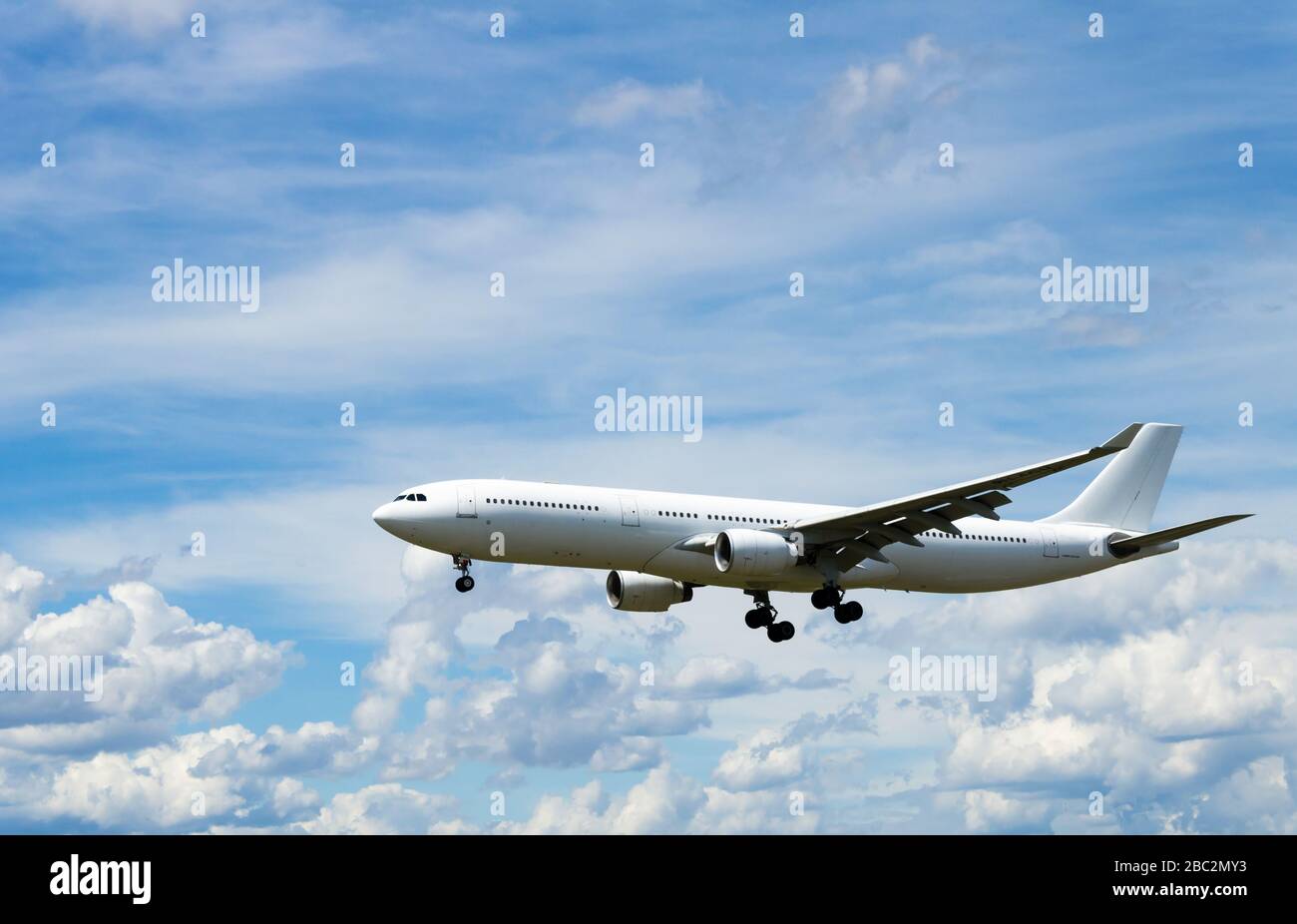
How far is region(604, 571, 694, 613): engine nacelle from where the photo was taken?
6856cm

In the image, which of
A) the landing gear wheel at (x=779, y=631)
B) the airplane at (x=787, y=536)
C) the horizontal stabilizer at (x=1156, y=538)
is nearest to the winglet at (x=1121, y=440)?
the airplane at (x=787, y=536)

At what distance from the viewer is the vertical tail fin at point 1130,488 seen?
7375cm

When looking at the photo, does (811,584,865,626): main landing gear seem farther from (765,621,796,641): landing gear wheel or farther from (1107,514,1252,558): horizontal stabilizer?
(1107,514,1252,558): horizontal stabilizer

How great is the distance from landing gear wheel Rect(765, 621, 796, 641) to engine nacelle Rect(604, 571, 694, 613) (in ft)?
12.4

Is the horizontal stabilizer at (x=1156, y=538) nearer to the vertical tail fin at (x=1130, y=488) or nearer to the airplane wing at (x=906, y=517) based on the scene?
the vertical tail fin at (x=1130, y=488)

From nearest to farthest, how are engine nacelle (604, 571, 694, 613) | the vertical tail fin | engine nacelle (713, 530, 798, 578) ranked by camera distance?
engine nacelle (713, 530, 798, 578), engine nacelle (604, 571, 694, 613), the vertical tail fin

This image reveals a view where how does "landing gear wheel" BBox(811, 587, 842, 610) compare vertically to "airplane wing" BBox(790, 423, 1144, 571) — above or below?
below

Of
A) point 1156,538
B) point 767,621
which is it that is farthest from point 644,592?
point 1156,538

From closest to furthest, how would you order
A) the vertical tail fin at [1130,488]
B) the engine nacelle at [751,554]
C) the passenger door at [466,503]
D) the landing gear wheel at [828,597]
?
the passenger door at [466,503], the engine nacelle at [751,554], the landing gear wheel at [828,597], the vertical tail fin at [1130,488]

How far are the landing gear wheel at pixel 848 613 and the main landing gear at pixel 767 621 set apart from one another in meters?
2.91

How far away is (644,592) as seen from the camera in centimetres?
6862

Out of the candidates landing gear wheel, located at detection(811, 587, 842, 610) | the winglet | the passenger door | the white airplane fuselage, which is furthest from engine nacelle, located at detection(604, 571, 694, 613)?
the winglet

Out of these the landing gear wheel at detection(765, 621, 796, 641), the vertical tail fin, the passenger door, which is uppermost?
the vertical tail fin
